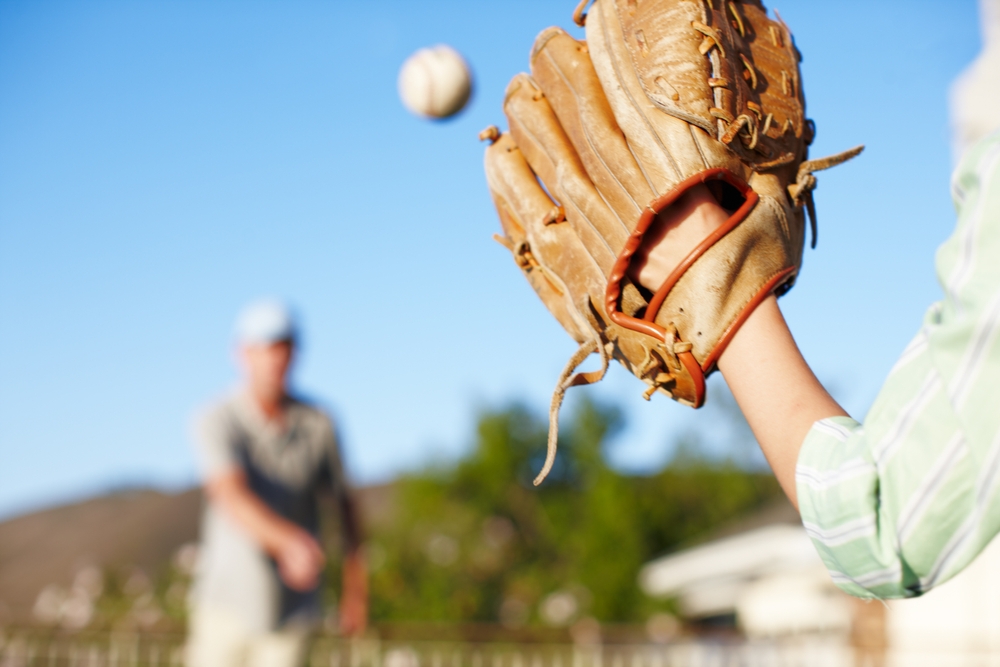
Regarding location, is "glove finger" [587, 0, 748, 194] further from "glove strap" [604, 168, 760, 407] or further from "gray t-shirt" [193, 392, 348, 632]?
"gray t-shirt" [193, 392, 348, 632]

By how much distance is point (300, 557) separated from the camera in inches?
173

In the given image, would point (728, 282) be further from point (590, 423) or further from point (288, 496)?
point (590, 423)

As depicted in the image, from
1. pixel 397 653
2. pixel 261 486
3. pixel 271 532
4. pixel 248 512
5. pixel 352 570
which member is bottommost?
pixel 397 653

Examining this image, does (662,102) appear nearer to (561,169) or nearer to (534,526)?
(561,169)

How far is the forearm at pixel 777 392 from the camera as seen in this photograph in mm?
1102

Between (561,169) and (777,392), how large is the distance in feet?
2.09

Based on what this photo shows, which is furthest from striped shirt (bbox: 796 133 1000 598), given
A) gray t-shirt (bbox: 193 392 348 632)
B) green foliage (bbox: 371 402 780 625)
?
green foliage (bbox: 371 402 780 625)

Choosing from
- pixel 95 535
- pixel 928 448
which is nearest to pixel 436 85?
pixel 928 448

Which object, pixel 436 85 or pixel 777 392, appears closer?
pixel 777 392

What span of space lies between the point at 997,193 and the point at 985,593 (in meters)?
7.78

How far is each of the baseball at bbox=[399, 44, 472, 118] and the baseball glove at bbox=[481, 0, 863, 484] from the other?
78.6 inches

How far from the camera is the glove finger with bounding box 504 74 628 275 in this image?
4.86 ft

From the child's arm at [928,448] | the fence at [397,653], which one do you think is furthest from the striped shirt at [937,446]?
the fence at [397,653]

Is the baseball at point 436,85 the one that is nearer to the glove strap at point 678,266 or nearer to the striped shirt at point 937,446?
the glove strap at point 678,266
